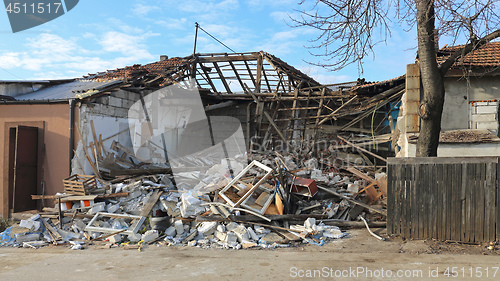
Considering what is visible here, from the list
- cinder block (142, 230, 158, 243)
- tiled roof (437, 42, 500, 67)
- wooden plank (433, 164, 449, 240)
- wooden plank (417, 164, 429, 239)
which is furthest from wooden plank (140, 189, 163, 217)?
tiled roof (437, 42, 500, 67)

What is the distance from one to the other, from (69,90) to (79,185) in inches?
172

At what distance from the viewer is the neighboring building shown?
10.4 m

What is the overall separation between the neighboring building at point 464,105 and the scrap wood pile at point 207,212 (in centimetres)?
237

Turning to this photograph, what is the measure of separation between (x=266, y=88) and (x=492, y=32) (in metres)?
10.2

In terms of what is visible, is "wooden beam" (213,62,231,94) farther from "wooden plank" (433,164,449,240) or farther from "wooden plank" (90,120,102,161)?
"wooden plank" (433,164,449,240)

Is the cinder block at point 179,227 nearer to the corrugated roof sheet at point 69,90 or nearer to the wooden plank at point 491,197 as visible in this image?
the corrugated roof sheet at point 69,90

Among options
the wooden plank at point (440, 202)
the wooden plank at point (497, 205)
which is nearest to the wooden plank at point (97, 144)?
the wooden plank at point (440, 202)

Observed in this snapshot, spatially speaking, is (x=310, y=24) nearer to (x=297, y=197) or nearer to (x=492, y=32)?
(x=492, y=32)

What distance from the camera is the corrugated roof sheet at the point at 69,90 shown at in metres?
11.3

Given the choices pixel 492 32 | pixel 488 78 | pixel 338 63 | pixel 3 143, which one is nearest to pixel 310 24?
pixel 338 63

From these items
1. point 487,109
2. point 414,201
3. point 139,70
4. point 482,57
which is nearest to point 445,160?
point 414,201

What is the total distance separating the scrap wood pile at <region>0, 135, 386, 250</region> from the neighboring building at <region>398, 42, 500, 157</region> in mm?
2366

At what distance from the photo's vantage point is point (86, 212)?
927 centimetres

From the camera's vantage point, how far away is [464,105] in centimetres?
1085
